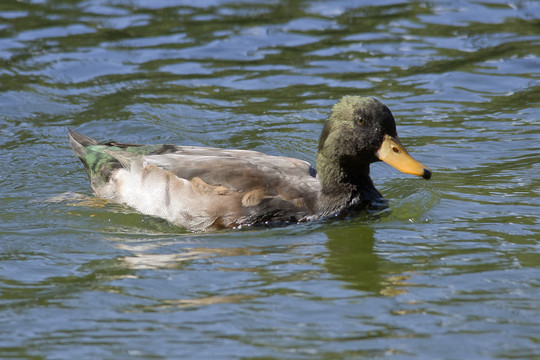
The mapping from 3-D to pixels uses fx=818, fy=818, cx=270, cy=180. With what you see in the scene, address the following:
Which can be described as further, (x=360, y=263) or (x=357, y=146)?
(x=357, y=146)

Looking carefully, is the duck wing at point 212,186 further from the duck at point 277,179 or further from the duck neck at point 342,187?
the duck neck at point 342,187

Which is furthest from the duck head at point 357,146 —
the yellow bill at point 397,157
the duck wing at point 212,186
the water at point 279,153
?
the water at point 279,153

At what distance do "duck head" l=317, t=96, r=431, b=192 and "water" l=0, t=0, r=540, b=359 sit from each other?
53 centimetres

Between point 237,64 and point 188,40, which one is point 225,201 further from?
point 188,40

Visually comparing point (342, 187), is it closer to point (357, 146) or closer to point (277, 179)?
point (357, 146)

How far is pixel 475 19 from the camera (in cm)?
1505

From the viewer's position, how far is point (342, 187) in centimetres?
841

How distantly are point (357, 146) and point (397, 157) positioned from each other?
41 centimetres

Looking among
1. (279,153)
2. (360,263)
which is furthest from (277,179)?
(279,153)

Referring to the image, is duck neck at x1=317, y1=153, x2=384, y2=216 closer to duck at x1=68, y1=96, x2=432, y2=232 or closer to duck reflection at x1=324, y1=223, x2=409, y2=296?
duck at x1=68, y1=96, x2=432, y2=232

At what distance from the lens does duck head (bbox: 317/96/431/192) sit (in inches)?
320

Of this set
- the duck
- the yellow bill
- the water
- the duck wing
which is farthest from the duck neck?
the yellow bill

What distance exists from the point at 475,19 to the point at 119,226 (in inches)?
360

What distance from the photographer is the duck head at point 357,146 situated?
8.12 metres
